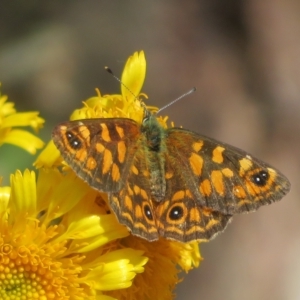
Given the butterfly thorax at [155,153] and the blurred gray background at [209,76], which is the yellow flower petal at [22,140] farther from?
the blurred gray background at [209,76]

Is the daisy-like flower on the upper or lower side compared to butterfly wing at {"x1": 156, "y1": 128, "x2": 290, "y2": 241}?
lower

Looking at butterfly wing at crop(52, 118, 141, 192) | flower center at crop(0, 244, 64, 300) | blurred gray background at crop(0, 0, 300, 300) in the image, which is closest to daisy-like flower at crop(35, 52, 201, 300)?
flower center at crop(0, 244, 64, 300)

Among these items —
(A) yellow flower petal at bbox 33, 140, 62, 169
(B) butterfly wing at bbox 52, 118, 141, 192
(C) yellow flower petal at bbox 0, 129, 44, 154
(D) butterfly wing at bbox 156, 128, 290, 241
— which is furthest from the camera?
(C) yellow flower petal at bbox 0, 129, 44, 154

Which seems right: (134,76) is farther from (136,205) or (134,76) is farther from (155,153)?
(136,205)

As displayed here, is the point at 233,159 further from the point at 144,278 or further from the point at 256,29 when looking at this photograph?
the point at 256,29

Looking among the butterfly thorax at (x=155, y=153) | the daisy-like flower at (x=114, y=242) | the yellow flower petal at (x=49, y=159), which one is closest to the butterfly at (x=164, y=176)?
the butterfly thorax at (x=155, y=153)

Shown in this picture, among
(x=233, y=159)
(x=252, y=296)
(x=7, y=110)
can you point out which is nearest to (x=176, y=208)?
(x=233, y=159)

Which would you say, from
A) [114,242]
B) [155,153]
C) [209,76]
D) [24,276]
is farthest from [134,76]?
[209,76]

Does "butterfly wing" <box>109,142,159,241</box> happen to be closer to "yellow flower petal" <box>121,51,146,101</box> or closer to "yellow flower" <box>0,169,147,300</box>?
"yellow flower" <box>0,169,147,300</box>
